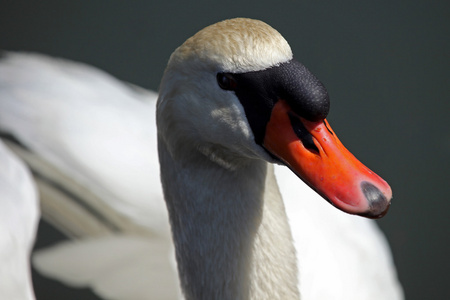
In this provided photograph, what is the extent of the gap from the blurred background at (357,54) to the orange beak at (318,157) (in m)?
1.65

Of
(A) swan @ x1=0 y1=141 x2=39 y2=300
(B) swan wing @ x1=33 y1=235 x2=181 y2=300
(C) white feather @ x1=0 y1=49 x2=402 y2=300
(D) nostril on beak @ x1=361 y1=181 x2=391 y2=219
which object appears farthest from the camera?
(B) swan wing @ x1=33 y1=235 x2=181 y2=300

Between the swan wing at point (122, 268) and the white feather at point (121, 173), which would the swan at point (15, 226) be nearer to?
the white feather at point (121, 173)

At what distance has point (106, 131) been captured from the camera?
182 centimetres

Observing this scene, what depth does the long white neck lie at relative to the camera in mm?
1000

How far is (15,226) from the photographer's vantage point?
1.48m

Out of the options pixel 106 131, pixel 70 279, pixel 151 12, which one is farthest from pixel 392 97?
pixel 70 279

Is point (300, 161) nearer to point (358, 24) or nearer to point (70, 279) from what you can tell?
point (70, 279)

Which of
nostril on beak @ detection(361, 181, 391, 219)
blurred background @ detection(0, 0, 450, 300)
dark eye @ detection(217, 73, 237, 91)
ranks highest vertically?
dark eye @ detection(217, 73, 237, 91)

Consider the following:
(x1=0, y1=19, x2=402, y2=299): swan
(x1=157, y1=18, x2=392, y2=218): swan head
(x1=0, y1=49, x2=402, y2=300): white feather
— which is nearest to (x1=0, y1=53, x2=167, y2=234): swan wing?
(x1=0, y1=49, x2=402, y2=300): white feather

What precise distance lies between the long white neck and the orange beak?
14 centimetres

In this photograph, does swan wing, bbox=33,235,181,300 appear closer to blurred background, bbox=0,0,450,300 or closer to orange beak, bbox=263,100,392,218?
blurred background, bbox=0,0,450,300

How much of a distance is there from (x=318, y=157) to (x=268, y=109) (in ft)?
0.33

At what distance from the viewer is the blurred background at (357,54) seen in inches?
96.1

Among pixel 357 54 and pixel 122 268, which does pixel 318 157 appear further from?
pixel 357 54
